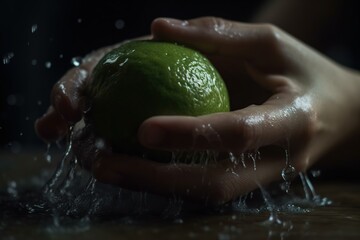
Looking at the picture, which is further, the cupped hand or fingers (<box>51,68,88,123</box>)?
fingers (<box>51,68,88,123</box>)

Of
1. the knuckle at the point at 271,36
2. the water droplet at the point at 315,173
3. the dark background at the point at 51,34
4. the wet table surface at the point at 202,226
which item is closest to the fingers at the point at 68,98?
the wet table surface at the point at 202,226

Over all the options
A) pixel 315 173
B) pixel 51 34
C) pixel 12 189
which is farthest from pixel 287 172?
pixel 51 34

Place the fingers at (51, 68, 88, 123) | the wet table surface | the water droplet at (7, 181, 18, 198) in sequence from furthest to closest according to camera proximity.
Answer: the water droplet at (7, 181, 18, 198)
the fingers at (51, 68, 88, 123)
the wet table surface

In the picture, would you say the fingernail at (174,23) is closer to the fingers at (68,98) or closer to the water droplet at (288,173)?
the fingers at (68,98)

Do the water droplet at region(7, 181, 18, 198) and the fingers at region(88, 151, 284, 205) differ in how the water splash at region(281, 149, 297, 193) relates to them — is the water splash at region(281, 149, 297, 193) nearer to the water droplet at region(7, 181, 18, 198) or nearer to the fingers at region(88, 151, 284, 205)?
the fingers at region(88, 151, 284, 205)

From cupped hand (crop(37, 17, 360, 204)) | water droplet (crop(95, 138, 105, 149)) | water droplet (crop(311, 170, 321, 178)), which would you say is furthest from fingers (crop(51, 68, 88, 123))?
water droplet (crop(311, 170, 321, 178))

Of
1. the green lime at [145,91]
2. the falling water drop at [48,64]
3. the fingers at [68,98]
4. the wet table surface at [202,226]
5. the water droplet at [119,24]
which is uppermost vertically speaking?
the green lime at [145,91]

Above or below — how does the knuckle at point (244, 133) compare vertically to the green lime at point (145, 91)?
below
